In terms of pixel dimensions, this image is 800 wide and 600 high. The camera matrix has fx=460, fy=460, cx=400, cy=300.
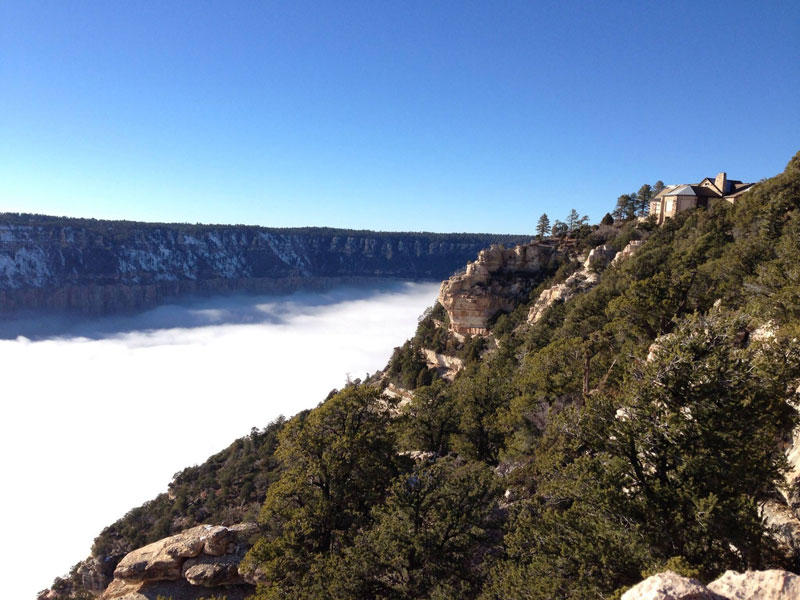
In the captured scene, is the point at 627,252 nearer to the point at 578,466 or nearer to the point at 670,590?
the point at 578,466

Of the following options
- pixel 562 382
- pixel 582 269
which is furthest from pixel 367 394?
pixel 582 269

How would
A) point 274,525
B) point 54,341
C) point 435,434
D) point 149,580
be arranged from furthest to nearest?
point 54,341 → point 435,434 → point 149,580 → point 274,525

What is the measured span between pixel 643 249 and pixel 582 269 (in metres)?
9.29

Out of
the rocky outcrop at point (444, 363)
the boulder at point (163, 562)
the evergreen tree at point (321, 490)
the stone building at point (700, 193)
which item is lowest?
the boulder at point (163, 562)

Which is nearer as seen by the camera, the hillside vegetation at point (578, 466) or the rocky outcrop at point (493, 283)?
the hillside vegetation at point (578, 466)

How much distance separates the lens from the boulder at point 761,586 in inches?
220

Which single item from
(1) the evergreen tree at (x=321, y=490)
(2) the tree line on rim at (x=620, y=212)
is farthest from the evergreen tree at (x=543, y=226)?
(1) the evergreen tree at (x=321, y=490)

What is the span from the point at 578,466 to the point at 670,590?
5.10 meters

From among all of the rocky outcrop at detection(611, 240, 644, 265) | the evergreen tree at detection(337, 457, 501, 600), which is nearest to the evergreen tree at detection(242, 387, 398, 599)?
the evergreen tree at detection(337, 457, 501, 600)

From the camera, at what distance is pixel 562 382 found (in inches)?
882

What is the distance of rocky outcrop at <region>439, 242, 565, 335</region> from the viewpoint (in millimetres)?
57509

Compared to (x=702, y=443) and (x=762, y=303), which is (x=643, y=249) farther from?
(x=702, y=443)

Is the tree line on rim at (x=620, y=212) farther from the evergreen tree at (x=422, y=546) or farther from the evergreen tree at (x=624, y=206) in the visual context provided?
the evergreen tree at (x=422, y=546)

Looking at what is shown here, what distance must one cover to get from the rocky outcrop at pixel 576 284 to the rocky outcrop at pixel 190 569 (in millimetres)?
34838
